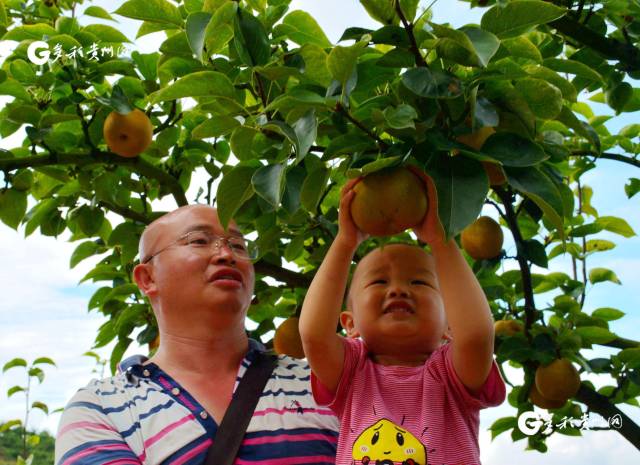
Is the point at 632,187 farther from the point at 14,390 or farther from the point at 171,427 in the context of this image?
the point at 14,390

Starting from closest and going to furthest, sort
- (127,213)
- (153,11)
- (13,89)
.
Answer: (153,11)
(13,89)
(127,213)

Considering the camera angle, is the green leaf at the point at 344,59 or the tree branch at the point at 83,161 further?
the tree branch at the point at 83,161

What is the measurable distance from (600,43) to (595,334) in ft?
3.12

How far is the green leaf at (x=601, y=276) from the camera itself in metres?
2.74

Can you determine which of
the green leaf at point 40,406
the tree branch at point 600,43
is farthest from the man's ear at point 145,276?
the green leaf at point 40,406

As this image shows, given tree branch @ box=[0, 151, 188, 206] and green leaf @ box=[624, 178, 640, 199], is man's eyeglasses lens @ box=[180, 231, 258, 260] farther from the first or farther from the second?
green leaf @ box=[624, 178, 640, 199]

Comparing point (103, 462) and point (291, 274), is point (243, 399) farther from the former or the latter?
point (291, 274)

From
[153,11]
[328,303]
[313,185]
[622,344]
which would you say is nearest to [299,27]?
[153,11]

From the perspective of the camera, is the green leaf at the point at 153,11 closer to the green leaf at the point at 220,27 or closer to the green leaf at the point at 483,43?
the green leaf at the point at 220,27

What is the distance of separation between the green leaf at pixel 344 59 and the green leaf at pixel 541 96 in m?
0.26

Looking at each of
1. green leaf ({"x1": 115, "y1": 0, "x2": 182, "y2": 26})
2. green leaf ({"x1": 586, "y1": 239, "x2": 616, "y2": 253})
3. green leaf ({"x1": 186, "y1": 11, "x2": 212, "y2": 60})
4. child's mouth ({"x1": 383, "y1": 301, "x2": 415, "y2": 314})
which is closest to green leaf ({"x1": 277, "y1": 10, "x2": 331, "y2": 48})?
green leaf ({"x1": 115, "y1": 0, "x2": 182, "y2": 26})

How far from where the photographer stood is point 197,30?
121 centimetres

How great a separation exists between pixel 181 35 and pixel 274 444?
87 centimetres

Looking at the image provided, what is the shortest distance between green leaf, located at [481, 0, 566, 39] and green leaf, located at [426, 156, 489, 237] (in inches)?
8.8
